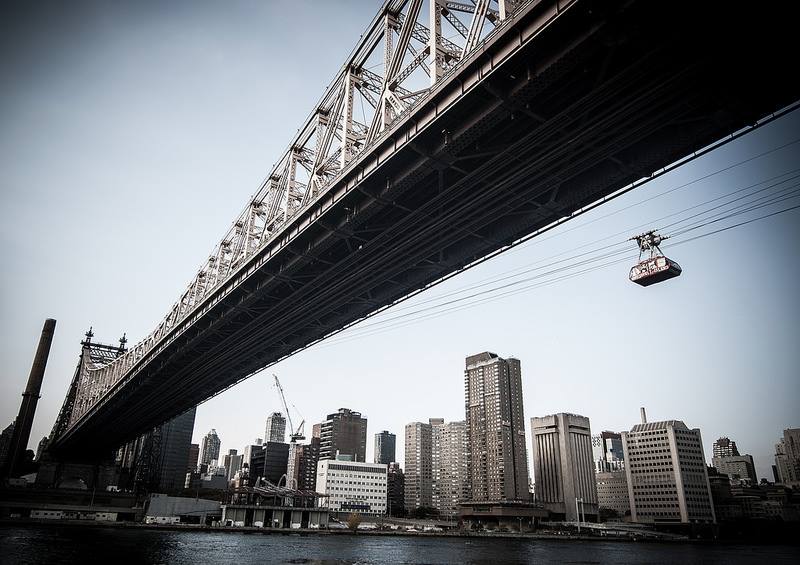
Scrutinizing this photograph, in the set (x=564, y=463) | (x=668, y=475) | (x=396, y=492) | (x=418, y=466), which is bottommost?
(x=396, y=492)

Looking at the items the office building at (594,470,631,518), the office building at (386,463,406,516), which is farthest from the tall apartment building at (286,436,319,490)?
the office building at (594,470,631,518)

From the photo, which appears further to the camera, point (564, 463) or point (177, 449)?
point (564, 463)

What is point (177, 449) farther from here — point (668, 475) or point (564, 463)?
point (668, 475)

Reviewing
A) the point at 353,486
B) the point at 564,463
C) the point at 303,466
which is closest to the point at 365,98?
the point at 353,486

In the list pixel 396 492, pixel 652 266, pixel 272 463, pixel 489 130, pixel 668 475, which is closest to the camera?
pixel 489 130

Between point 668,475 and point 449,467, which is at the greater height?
point 449,467

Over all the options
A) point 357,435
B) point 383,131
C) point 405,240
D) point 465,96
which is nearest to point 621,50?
point 465,96
